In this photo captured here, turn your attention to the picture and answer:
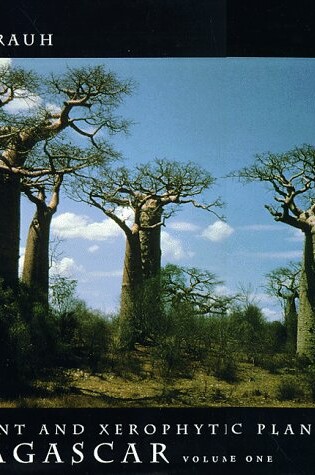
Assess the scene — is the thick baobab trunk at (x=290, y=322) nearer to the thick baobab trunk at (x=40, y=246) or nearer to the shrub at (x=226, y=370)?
the shrub at (x=226, y=370)

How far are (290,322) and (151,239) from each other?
2.07 m

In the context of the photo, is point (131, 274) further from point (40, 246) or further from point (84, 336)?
point (40, 246)

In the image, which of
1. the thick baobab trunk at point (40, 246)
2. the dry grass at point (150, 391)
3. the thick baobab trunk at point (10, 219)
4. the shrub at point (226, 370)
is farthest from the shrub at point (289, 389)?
the thick baobab trunk at point (10, 219)

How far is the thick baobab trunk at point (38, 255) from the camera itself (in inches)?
243

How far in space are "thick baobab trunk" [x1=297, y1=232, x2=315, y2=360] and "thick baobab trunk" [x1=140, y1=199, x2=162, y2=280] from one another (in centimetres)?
190

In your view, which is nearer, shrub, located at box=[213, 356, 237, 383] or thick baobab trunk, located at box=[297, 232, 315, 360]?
shrub, located at box=[213, 356, 237, 383]

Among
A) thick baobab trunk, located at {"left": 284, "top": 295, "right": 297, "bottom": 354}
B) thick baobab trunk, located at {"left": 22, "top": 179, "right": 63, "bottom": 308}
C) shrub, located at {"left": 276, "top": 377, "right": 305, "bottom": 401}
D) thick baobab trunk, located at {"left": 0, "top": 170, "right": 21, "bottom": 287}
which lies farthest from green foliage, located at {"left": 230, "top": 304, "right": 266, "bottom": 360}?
thick baobab trunk, located at {"left": 0, "top": 170, "right": 21, "bottom": 287}

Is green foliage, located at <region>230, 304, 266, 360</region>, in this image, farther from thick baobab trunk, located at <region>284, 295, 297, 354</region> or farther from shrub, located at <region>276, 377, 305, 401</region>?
shrub, located at <region>276, 377, 305, 401</region>

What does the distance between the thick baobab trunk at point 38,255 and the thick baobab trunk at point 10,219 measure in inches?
6.3

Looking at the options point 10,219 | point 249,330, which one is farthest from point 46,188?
point 249,330

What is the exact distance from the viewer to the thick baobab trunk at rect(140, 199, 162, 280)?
6.64m

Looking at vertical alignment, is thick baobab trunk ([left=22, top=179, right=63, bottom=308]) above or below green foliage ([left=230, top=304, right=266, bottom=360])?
above
